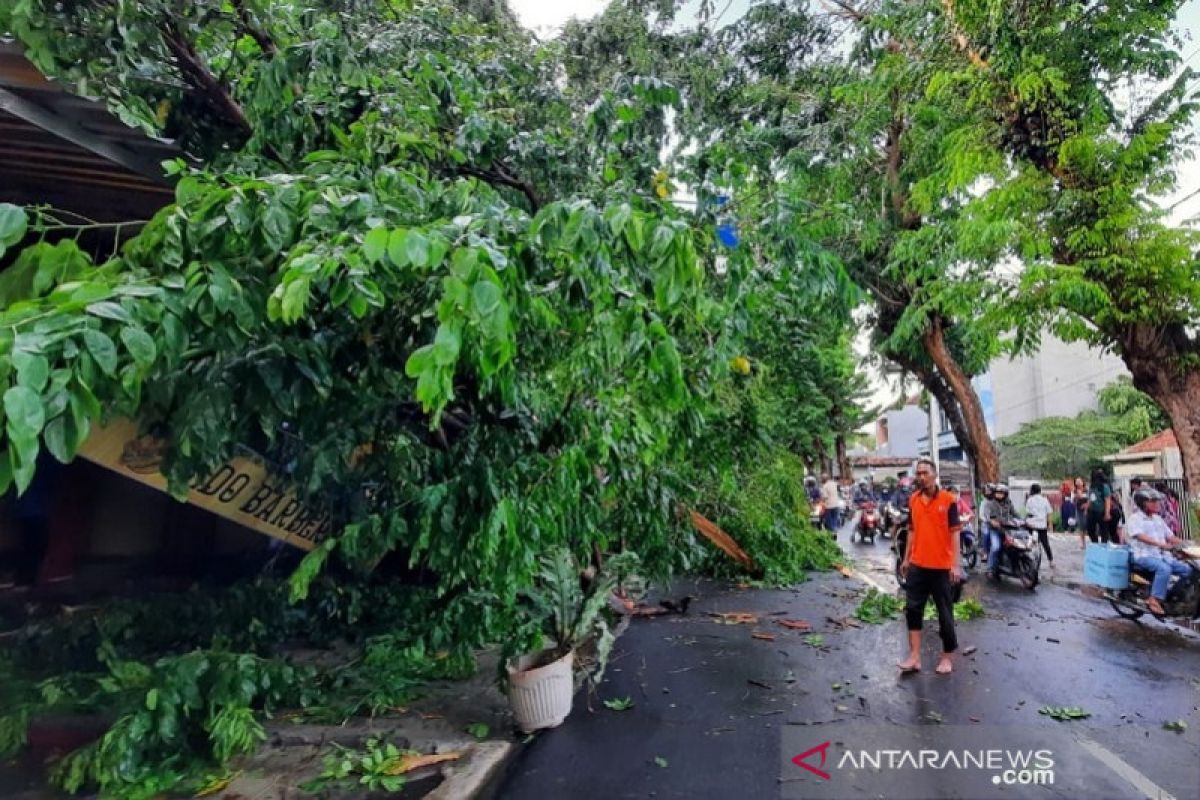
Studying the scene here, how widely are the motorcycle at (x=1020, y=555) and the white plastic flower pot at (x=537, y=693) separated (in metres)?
7.68

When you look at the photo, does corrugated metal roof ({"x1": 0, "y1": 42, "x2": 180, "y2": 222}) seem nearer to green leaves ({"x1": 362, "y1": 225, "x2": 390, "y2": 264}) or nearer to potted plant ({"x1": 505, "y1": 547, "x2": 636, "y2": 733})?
green leaves ({"x1": 362, "y1": 225, "x2": 390, "y2": 264})

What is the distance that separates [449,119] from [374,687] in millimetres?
4231

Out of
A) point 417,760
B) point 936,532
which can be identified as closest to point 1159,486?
point 936,532

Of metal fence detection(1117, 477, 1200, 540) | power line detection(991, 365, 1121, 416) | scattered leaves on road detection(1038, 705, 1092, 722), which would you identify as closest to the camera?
scattered leaves on road detection(1038, 705, 1092, 722)

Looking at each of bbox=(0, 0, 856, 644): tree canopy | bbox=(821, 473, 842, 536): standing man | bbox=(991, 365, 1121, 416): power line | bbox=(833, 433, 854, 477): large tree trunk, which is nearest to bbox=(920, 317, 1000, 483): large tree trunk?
bbox=(821, 473, 842, 536): standing man

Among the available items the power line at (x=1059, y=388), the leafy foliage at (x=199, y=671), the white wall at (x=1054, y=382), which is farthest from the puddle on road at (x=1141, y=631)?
the power line at (x=1059, y=388)

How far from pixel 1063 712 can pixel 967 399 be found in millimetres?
8072

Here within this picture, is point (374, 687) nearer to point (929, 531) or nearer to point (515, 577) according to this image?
point (515, 577)

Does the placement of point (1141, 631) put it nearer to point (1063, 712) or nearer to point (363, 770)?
point (1063, 712)

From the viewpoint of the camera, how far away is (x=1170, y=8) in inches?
278

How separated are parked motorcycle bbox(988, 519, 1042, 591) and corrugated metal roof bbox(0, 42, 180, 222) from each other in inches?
413

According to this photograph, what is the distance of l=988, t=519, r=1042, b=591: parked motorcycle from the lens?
8906mm

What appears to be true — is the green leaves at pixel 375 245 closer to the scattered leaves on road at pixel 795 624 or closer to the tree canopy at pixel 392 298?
the tree canopy at pixel 392 298

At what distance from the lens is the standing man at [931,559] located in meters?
5.20
